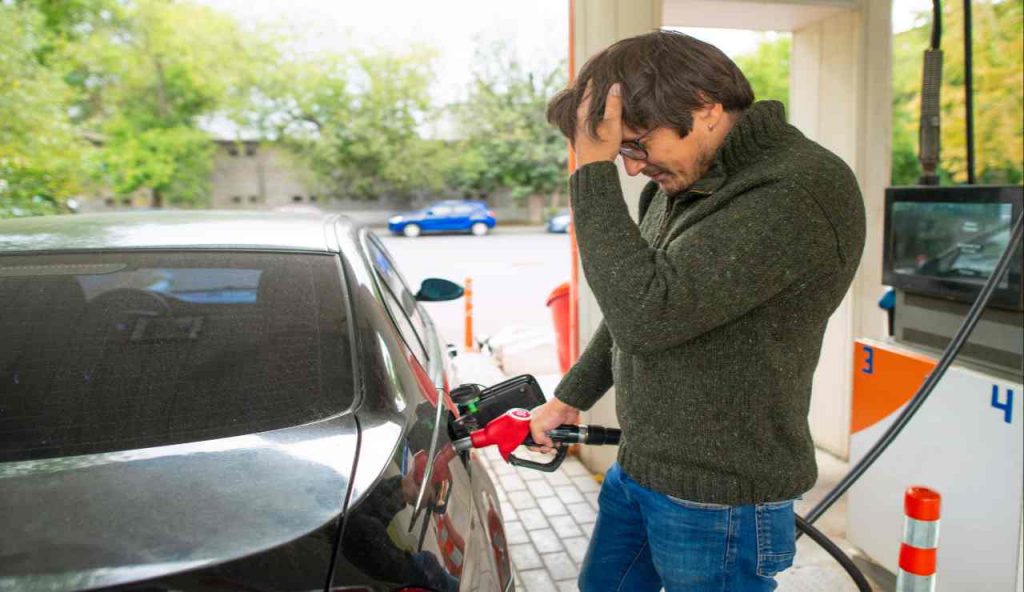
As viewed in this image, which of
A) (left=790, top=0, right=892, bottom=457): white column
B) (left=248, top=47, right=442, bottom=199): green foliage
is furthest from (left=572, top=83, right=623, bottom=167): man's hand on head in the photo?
(left=248, top=47, right=442, bottom=199): green foliage

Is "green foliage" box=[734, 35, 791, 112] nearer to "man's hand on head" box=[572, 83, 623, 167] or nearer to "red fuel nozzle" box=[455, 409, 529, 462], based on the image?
"red fuel nozzle" box=[455, 409, 529, 462]

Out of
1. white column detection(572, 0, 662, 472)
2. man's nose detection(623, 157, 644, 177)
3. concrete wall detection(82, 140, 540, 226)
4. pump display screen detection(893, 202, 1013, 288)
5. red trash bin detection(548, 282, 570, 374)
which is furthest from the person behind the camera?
concrete wall detection(82, 140, 540, 226)

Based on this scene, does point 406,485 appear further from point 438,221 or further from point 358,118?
point 358,118

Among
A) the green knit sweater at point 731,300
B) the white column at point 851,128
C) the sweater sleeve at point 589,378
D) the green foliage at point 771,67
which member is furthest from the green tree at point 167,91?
the green knit sweater at point 731,300

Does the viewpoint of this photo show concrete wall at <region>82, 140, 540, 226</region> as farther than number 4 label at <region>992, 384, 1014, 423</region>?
Yes

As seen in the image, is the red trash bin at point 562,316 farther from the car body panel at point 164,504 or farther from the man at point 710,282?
the car body panel at point 164,504

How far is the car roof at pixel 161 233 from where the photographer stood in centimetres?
197

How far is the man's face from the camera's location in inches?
55.7

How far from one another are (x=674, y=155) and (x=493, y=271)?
17065 mm

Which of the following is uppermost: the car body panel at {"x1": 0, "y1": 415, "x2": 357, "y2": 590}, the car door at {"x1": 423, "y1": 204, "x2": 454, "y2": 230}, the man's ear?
the man's ear

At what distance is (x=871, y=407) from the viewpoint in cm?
321

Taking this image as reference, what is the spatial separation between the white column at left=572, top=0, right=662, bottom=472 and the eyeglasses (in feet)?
7.79

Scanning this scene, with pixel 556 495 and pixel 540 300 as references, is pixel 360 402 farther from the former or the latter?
pixel 540 300

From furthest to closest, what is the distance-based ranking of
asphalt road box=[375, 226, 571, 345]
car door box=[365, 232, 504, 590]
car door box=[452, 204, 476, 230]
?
car door box=[452, 204, 476, 230]
asphalt road box=[375, 226, 571, 345]
car door box=[365, 232, 504, 590]
